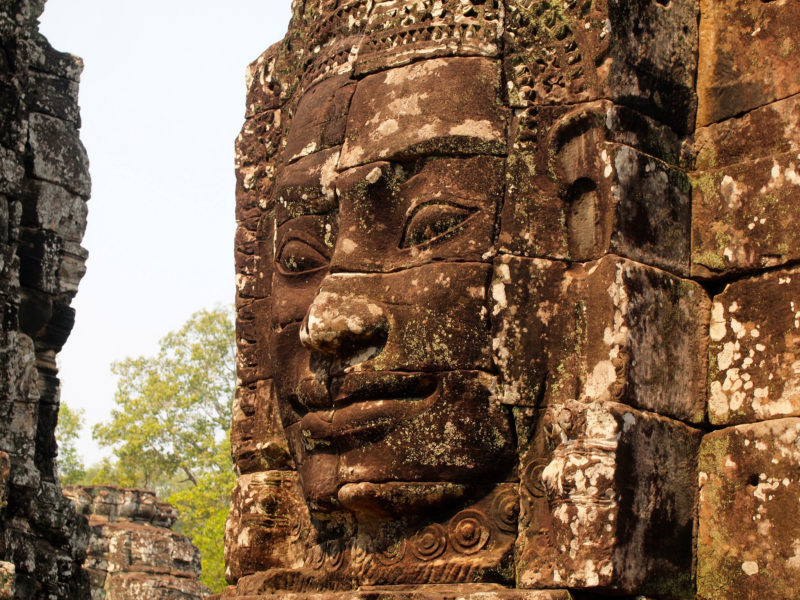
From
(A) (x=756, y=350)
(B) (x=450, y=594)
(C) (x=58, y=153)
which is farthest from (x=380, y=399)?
(C) (x=58, y=153)

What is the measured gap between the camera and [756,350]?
5.66 meters

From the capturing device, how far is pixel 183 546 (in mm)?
16609

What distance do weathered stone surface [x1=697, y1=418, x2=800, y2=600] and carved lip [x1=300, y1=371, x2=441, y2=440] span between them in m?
1.28

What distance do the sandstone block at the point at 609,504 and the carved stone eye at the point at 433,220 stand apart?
0.98m

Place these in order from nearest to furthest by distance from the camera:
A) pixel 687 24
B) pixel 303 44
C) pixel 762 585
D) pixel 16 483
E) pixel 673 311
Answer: pixel 762 585, pixel 673 311, pixel 687 24, pixel 303 44, pixel 16 483

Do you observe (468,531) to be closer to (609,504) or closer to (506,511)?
(506,511)

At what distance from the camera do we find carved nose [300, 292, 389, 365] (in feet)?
19.2

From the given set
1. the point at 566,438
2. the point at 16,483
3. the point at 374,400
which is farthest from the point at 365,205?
the point at 16,483

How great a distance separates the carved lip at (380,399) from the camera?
5762 mm

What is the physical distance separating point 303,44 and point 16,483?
4472mm

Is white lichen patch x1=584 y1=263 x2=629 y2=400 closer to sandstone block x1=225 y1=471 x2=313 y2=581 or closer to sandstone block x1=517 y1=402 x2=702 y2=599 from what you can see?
sandstone block x1=517 y1=402 x2=702 y2=599

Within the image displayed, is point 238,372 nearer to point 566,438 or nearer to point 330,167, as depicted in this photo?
point 330,167

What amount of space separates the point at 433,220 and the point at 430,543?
4.85ft

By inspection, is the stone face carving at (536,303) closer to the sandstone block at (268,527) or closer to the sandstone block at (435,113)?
the sandstone block at (435,113)
